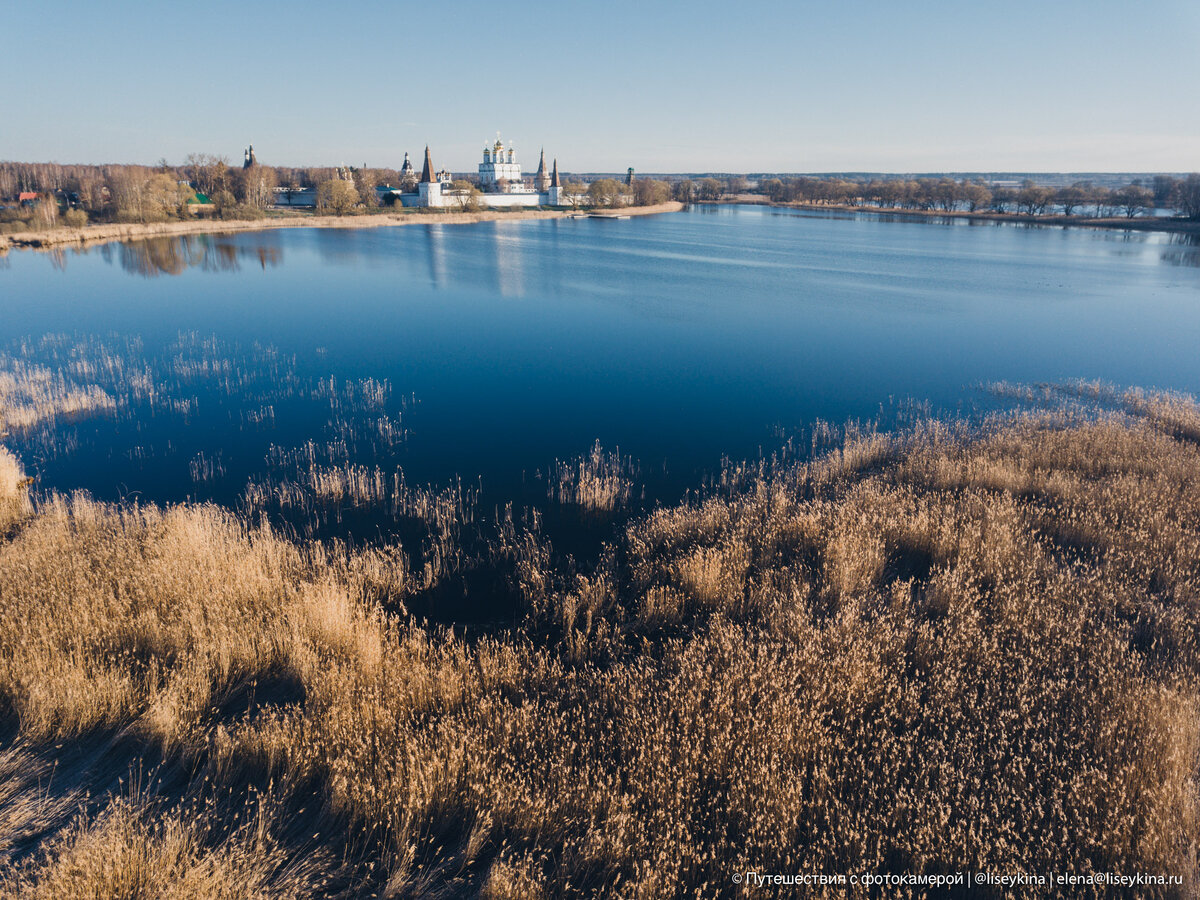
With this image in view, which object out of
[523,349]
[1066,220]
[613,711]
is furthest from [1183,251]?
[613,711]

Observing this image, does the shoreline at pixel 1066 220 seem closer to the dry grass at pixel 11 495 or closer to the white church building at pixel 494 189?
the white church building at pixel 494 189

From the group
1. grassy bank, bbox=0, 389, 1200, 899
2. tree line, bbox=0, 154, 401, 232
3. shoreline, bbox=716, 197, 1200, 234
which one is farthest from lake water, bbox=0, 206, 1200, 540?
shoreline, bbox=716, 197, 1200, 234

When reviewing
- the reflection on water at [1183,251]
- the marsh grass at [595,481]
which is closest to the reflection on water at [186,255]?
the marsh grass at [595,481]

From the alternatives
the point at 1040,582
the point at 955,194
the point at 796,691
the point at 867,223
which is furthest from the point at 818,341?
the point at 955,194

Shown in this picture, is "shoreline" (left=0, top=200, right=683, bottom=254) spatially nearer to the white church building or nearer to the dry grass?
the white church building

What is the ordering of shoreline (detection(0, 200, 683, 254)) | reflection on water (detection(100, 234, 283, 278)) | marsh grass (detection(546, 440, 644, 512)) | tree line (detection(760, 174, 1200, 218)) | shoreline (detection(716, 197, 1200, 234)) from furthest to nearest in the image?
tree line (detection(760, 174, 1200, 218)) → shoreline (detection(716, 197, 1200, 234)) → shoreline (detection(0, 200, 683, 254)) → reflection on water (detection(100, 234, 283, 278)) → marsh grass (detection(546, 440, 644, 512))

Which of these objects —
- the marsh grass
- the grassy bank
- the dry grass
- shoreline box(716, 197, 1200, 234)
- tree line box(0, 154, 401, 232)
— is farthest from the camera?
shoreline box(716, 197, 1200, 234)

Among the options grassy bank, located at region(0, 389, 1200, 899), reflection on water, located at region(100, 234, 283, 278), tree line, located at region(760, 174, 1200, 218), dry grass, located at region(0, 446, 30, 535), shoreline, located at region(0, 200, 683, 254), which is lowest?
grassy bank, located at region(0, 389, 1200, 899)
